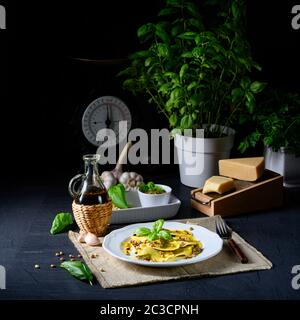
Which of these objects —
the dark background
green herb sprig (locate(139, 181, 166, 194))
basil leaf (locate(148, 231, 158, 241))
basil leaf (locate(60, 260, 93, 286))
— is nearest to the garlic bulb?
green herb sprig (locate(139, 181, 166, 194))

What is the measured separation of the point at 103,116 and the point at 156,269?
871mm

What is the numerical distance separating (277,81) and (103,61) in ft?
2.26

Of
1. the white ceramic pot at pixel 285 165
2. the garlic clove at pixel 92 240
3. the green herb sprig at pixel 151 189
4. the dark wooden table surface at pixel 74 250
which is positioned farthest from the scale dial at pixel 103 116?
the garlic clove at pixel 92 240

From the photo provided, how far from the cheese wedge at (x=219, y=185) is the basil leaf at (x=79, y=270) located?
0.58 meters

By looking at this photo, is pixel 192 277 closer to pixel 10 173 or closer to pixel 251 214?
pixel 251 214

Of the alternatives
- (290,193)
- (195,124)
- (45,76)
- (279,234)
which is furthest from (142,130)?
(279,234)

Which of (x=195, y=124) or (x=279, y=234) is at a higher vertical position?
(x=195, y=124)

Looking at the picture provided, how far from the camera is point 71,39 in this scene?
2.39 metres

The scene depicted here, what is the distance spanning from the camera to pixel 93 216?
5.64ft

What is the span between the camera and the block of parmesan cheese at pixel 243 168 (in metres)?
1.98

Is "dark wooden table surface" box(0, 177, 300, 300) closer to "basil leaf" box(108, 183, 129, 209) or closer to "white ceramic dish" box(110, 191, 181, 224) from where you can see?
"white ceramic dish" box(110, 191, 181, 224)

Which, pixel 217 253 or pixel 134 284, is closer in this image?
pixel 134 284

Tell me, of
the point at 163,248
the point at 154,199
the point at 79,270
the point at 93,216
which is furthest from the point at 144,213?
the point at 79,270

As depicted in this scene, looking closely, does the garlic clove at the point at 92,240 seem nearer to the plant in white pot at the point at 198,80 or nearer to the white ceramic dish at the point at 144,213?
the white ceramic dish at the point at 144,213
